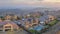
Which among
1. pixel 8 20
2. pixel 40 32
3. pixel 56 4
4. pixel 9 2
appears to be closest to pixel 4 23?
pixel 8 20

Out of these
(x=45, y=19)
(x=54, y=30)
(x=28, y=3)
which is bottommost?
(x=54, y=30)

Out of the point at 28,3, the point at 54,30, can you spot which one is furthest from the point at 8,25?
the point at 54,30

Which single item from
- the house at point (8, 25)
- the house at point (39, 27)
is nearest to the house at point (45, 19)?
the house at point (39, 27)

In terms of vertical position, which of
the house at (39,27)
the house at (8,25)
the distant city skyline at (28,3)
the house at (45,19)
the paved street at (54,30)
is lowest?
the paved street at (54,30)

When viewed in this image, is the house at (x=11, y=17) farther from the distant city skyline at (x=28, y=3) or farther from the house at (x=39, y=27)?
the house at (x=39, y=27)

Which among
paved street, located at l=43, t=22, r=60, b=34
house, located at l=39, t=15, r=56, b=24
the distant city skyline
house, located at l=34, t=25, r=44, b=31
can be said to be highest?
the distant city skyline

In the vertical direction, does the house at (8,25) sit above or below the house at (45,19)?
below

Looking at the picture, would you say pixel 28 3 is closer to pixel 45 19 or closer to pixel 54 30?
pixel 45 19

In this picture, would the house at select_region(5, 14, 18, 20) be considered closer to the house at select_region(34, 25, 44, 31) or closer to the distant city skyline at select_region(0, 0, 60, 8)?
the distant city skyline at select_region(0, 0, 60, 8)

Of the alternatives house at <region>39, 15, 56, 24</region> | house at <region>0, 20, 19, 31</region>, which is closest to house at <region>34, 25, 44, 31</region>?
house at <region>39, 15, 56, 24</region>
